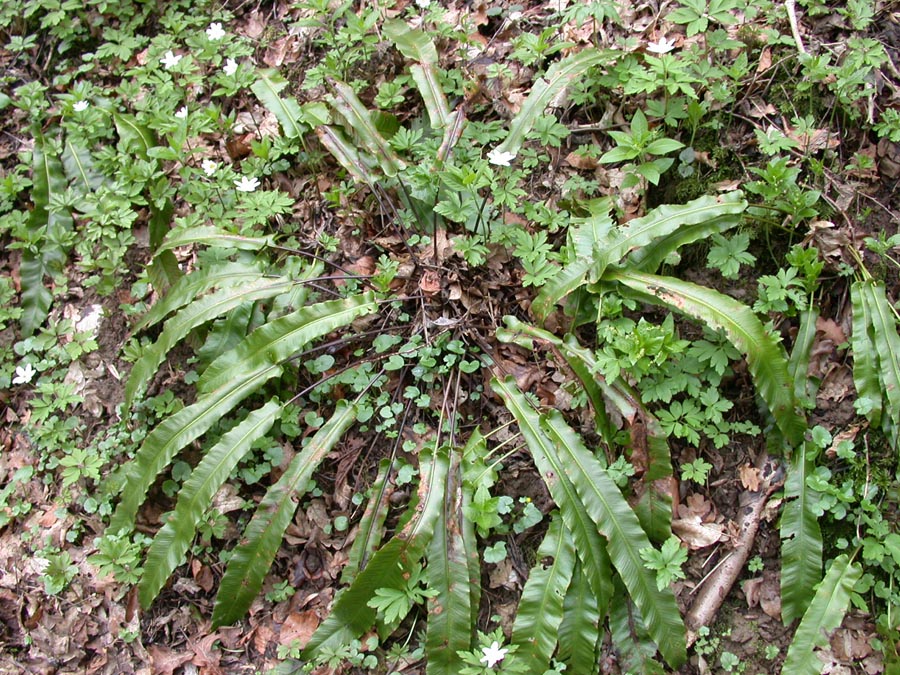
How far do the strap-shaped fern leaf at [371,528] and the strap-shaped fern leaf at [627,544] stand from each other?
1004 mm

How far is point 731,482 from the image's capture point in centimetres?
382

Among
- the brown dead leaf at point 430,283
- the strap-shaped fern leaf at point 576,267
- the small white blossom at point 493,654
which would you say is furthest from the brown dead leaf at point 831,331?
the small white blossom at point 493,654

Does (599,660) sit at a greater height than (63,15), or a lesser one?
lesser

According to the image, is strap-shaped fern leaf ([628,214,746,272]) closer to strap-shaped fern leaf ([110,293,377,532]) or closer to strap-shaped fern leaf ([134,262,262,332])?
strap-shaped fern leaf ([110,293,377,532])

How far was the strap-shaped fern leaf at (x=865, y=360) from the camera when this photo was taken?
3.63 meters

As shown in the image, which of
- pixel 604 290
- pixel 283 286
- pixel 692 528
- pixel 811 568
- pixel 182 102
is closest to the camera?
pixel 811 568

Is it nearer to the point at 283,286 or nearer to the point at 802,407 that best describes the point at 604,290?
the point at 802,407

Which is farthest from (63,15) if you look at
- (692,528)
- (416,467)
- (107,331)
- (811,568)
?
(811,568)

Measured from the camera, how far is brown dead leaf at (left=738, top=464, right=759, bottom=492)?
3.75 m

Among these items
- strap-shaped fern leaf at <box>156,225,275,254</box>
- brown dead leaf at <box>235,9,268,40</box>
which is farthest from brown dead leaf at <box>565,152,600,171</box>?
brown dead leaf at <box>235,9,268,40</box>

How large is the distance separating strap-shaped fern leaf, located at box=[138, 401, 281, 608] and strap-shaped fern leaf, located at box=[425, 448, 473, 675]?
1.17 metres

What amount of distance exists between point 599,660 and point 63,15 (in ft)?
20.4

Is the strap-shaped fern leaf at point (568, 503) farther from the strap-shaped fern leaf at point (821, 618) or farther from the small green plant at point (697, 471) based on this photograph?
the strap-shaped fern leaf at point (821, 618)

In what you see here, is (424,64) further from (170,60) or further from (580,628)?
(580,628)
